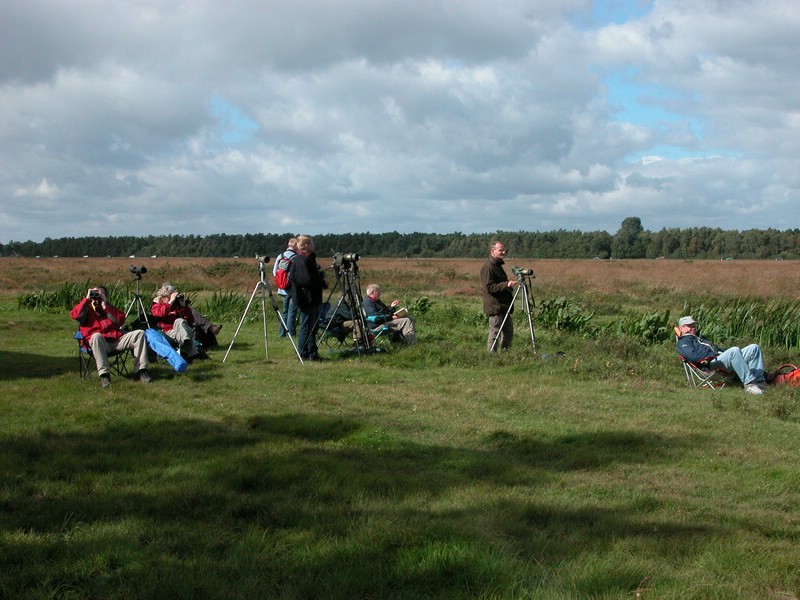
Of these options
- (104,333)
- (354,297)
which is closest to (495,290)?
(354,297)

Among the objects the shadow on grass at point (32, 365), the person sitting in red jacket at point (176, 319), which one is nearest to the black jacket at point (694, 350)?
the person sitting in red jacket at point (176, 319)

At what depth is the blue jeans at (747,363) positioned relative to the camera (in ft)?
32.1

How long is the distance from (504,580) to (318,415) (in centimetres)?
398

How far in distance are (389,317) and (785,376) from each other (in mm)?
5825

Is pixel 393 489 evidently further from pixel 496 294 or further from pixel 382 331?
pixel 382 331

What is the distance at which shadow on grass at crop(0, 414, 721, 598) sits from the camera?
355cm

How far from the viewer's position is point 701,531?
173 inches

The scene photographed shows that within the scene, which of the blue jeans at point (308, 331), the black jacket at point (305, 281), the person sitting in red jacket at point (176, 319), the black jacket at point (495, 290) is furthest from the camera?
the black jacket at point (495, 290)

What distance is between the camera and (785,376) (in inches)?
395

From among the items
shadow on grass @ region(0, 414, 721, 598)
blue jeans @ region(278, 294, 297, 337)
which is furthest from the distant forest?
shadow on grass @ region(0, 414, 721, 598)

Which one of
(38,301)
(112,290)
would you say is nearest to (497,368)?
(112,290)

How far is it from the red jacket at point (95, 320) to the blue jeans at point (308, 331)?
258 centimetres

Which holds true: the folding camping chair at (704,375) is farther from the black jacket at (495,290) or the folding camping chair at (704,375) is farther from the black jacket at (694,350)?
the black jacket at (495,290)

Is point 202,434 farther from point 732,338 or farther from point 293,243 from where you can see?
point 732,338
